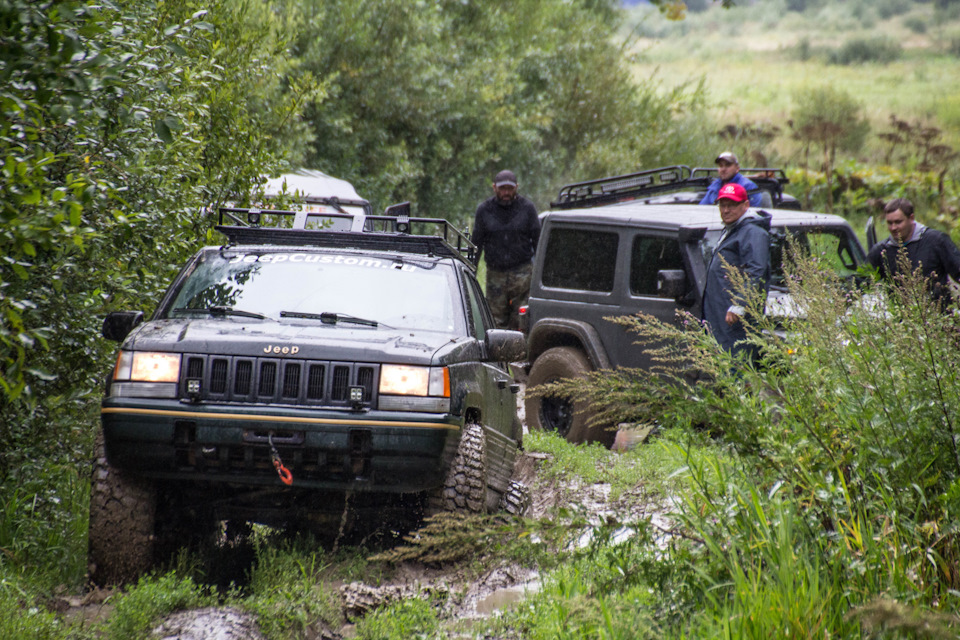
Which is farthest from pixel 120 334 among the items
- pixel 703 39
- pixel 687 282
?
pixel 703 39

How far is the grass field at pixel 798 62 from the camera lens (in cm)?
3284

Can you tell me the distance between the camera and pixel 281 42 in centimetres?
826

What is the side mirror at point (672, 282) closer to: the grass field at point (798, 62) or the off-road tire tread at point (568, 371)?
the off-road tire tread at point (568, 371)

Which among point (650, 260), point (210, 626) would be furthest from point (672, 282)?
point (210, 626)

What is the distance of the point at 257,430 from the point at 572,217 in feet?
15.0

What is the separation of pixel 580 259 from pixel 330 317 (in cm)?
366

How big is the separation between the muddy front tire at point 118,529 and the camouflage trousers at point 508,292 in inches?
236

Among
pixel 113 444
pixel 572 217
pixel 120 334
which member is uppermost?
pixel 572 217

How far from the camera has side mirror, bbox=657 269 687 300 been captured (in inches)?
298

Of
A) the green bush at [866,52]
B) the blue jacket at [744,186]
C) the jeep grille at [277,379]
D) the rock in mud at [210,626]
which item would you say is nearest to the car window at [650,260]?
the blue jacket at [744,186]

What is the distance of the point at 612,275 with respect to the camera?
8320 mm

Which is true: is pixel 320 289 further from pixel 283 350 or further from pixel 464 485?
pixel 464 485

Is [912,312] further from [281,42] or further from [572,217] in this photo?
[281,42]

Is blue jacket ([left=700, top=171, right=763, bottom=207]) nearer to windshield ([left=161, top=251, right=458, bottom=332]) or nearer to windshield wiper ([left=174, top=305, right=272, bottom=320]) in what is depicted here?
windshield ([left=161, top=251, right=458, bottom=332])
